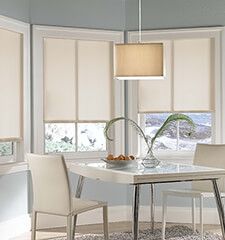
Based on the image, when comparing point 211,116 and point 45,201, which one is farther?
point 211,116

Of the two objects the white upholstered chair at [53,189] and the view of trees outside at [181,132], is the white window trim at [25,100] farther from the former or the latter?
the view of trees outside at [181,132]

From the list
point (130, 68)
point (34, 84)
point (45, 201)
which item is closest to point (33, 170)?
point (45, 201)

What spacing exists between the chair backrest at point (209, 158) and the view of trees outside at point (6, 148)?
1.94 meters

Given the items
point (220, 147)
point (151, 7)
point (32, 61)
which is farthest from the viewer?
point (151, 7)

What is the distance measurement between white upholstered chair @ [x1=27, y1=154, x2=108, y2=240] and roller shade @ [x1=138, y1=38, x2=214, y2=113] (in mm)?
2143

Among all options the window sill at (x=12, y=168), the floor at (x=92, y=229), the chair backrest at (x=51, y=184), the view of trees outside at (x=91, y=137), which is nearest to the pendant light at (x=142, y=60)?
the chair backrest at (x=51, y=184)

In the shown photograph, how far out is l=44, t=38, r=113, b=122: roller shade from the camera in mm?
6473

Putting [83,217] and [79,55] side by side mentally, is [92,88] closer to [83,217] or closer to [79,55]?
[79,55]

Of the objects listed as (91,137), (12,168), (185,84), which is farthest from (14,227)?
(185,84)

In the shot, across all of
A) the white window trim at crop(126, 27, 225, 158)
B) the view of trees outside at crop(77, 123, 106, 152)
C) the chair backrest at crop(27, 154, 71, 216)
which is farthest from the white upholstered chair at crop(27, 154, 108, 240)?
the white window trim at crop(126, 27, 225, 158)

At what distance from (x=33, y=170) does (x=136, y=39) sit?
251 centimetres

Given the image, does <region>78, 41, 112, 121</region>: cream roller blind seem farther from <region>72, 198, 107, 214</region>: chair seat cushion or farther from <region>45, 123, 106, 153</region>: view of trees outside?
<region>72, 198, 107, 214</region>: chair seat cushion

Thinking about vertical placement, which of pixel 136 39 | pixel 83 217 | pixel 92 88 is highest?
→ pixel 136 39

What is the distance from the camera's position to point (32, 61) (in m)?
6.33
